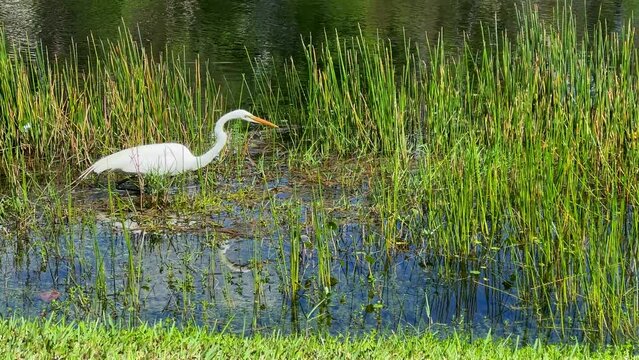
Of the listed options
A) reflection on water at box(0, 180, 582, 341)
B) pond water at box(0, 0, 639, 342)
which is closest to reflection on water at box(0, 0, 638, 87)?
pond water at box(0, 0, 639, 342)

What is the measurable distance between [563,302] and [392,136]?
2.44 meters

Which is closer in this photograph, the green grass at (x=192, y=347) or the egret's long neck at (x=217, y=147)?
the green grass at (x=192, y=347)

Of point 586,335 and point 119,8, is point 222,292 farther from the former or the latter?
point 119,8

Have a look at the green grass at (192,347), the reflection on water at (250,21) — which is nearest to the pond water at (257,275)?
the green grass at (192,347)

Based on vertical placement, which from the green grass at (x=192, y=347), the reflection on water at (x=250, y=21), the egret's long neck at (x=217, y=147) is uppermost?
the green grass at (x=192, y=347)

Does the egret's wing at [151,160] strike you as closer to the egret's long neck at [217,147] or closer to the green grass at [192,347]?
the egret's long neck at [217,147]

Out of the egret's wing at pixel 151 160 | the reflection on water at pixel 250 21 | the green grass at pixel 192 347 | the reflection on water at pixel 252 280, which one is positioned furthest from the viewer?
the reflection on water at pixel 250 21

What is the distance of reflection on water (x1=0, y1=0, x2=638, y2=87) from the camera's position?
15.0 meters

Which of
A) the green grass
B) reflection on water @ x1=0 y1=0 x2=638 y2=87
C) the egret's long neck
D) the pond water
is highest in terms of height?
the green grass

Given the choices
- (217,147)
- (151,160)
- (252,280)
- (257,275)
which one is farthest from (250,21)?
(257,275)

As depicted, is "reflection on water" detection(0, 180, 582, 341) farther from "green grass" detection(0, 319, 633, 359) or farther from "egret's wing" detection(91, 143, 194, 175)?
"green grass" detection(0, 319, 633, 359)

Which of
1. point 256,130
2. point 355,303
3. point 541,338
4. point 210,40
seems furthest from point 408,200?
point 210,40

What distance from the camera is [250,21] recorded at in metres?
17.8

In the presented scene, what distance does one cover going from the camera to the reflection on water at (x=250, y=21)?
49.1ft
